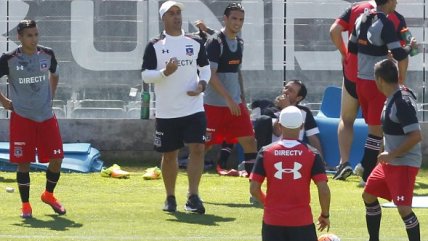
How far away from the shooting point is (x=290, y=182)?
28.4 feet

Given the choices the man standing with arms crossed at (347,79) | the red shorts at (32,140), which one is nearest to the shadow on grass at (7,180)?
the red shorts at (32,140)

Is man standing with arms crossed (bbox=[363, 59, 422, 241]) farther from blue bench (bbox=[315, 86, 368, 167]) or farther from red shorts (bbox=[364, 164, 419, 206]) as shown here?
blue bench (bbox=[315, 86, 368, 167])

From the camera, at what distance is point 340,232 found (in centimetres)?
1103

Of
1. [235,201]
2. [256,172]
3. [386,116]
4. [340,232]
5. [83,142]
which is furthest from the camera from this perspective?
[83,142]

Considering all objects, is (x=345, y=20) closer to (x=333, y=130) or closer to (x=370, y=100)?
(x=370, y=100)

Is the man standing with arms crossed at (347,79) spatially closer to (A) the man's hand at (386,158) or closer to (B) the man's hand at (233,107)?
(B) the man's hand at (233,107)

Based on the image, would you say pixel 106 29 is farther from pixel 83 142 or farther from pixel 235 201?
pixel 235 201

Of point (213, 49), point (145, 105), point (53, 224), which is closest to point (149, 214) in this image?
point (53, 224)

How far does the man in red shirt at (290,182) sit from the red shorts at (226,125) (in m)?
4.92

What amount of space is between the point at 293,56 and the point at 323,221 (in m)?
8.97

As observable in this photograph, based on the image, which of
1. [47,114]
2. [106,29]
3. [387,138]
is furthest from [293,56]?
[387,138]

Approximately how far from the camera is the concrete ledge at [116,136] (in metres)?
17.4

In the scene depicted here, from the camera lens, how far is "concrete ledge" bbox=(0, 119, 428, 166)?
17.4 metres

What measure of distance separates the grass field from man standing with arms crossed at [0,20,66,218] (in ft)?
1.78
